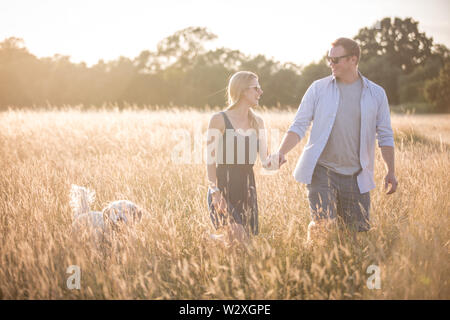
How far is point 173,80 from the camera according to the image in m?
37.6

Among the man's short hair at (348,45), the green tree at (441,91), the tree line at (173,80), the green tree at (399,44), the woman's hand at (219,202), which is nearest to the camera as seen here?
the woman's hand at (219,202)

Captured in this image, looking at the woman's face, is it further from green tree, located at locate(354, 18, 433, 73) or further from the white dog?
green tree, located at locate(354, 18, 433, 73)

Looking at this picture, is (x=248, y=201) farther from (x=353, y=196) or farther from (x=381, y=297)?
(x=381, y=297)

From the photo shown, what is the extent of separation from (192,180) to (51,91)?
35212 millimetres

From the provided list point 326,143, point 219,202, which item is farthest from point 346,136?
point 219,202

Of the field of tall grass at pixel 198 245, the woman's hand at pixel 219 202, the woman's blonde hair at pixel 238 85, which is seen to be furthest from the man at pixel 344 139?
the woman's hand at pixel 219 202

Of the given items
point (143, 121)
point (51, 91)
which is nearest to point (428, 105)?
point (143, 121)

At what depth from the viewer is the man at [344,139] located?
291 cm

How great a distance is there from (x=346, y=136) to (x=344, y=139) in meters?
0.04

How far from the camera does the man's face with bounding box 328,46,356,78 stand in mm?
2873

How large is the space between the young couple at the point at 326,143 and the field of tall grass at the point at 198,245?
12.1 inches

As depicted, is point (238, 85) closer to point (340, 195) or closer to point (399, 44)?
point (340, 195)

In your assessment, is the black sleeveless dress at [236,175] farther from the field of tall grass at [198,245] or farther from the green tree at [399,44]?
the green tree at [399,44]

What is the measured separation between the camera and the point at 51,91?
111 feet
